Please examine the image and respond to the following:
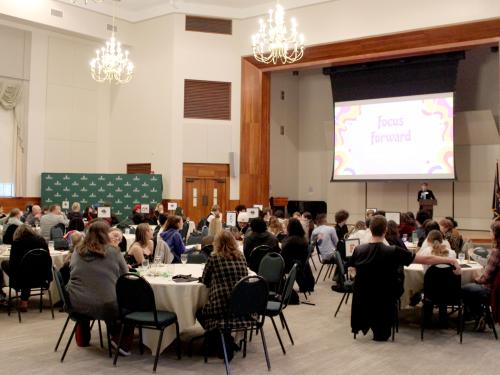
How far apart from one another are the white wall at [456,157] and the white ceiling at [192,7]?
10.8 ft

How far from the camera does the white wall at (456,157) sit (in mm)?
16375

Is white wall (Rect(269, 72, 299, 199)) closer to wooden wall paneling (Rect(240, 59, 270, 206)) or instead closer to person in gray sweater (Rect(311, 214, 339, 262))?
wooden wall paneling (Rect(240, 59, 270, 206))

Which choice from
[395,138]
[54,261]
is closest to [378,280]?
[54,261]

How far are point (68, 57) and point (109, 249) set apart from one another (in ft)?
45.3

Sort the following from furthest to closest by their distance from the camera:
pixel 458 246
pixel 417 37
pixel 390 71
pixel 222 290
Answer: pixel 390 71, pixel 417 37, pixel 458 246, pixel 222 290

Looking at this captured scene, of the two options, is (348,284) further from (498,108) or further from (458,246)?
(498,108)

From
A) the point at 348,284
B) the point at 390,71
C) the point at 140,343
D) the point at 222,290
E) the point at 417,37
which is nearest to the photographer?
the point at 222,290

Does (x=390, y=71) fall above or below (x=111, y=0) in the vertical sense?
below

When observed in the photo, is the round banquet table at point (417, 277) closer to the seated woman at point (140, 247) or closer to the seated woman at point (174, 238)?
the seated woman at point (174, 238)

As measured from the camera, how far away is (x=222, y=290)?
4816 millimetres

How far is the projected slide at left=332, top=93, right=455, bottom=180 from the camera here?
1532 centimetres

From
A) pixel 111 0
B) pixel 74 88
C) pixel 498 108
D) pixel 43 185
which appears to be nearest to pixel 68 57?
pixel 74 88

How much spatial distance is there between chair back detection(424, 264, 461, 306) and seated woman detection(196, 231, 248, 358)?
2277 mm

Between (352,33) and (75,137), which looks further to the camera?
(75,137)
